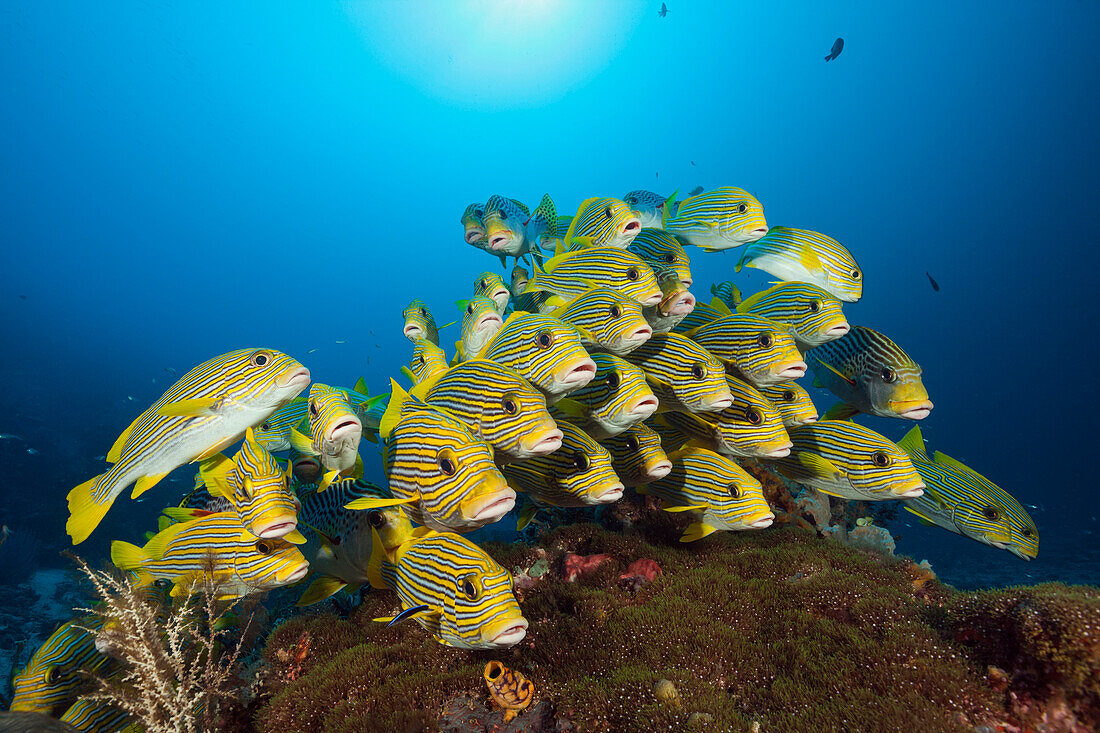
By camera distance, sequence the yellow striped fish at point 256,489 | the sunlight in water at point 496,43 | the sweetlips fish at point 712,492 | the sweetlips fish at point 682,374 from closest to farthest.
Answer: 1. the yellow striped fish at point 256,489
2. the sweetlips fish at point 682,374
3. the sweetlips fish at point 712,492
4. the sunlight in water at point 496,43

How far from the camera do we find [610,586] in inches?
164

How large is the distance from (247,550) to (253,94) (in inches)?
5632

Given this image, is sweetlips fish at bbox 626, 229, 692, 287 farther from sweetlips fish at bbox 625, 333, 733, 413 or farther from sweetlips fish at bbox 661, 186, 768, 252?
sweetlips fish at bbox 625, 333, 733, 413

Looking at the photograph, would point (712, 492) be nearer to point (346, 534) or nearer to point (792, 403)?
point (792, 403)

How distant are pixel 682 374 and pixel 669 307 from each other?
2.26 ft

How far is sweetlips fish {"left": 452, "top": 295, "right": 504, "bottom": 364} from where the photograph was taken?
416cm

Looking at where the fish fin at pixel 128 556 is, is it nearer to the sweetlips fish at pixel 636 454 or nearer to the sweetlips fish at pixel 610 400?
the sweetlips fish at pixel 610 400

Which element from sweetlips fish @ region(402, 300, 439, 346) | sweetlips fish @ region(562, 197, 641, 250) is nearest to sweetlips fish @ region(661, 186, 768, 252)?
sweetlips fish @ region(562, 197, 641, 250)

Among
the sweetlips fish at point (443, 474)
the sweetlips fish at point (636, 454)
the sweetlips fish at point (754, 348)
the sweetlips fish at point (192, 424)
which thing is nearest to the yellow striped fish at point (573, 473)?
the sweetlips fish at point (636, 454)

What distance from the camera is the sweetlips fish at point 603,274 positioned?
11.7 feet

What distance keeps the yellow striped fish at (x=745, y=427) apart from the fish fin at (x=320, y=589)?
130 inches

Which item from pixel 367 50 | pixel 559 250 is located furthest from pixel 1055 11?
pixel 367 50

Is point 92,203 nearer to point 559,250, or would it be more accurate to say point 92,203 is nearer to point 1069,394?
point 559,250

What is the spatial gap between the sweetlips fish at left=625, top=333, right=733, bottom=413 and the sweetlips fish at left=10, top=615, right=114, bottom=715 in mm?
5595
